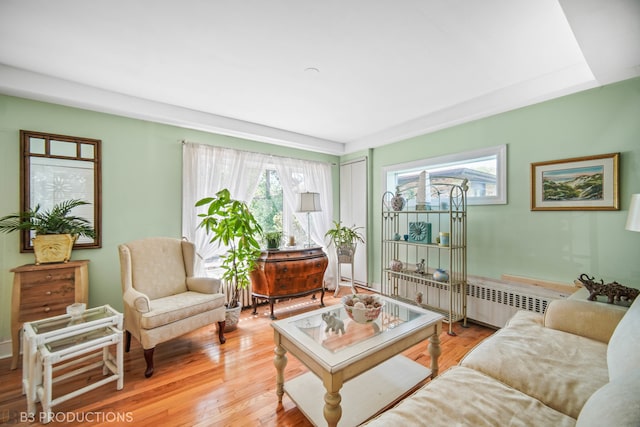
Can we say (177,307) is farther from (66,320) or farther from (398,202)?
(398,202)

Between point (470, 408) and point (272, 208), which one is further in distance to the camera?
point (272, 208)

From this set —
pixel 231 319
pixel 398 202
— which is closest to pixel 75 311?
pixel 231 319

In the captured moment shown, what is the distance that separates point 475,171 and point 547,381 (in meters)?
2.40

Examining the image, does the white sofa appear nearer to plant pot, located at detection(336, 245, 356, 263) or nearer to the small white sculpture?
the small white sculpture

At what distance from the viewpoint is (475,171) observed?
10.1 ft

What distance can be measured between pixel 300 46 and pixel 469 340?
308cm

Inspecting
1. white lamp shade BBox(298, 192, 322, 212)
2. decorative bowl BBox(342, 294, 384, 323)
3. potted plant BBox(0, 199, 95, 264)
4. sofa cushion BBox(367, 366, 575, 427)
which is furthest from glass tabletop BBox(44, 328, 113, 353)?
white lamp shade BBox(298, 192, 322, 212)

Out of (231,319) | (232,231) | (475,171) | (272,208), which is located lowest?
(231,319)

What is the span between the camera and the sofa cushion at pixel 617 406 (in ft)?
2.11

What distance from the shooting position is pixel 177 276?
2693 mm

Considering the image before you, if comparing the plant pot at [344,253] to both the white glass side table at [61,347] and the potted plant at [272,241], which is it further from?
the white glass side table at [61,347]

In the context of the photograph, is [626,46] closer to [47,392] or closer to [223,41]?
[223,41]

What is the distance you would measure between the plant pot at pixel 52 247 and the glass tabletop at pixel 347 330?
2.11 m

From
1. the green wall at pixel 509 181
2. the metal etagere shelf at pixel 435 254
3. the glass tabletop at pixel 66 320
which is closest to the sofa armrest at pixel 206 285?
the glass tabletop at pixel 66 320
